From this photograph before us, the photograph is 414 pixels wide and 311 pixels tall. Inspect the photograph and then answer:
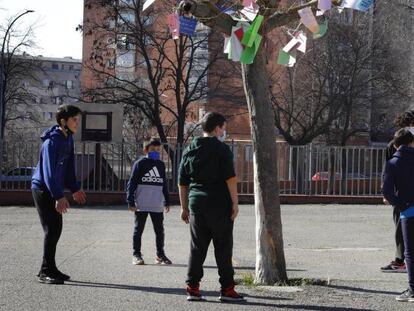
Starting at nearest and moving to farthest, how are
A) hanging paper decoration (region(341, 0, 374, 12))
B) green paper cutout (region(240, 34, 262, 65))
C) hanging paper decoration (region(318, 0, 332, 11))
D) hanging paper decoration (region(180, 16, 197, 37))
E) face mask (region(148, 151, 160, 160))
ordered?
hanging paper decoration (region(318, 0, 332, 11)) → hanging paper decoration (region(341, 0, 374, 12)) → green paper cutout (region(240, 34, 262, 65)) → hanging paper decoration (region(180, 16, 197, 37)) → face mask (region(148, 151, 160, 160))

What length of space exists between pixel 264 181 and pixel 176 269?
6.59ft

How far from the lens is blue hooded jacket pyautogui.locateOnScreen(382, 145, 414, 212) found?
6.91 metres

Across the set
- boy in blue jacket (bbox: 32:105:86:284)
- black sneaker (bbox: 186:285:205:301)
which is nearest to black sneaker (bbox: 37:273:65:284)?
boy in blue jacket (bbox: 32:105:86:284)

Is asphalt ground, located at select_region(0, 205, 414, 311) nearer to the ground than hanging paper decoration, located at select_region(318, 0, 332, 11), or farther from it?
nearer to the ground

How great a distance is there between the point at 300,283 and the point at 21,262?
12.2 ft

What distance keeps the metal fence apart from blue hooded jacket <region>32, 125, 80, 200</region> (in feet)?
42.7

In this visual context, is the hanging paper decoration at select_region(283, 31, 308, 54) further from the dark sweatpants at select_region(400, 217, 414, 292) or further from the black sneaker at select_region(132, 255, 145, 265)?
the black sneaker at select_region(132, 255, 145, 265)

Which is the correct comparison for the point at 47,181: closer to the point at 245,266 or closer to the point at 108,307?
the point at 108,307

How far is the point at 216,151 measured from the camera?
21.3ft

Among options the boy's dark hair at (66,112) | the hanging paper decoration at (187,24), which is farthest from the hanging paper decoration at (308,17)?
the boy's dark hair at (66,112)

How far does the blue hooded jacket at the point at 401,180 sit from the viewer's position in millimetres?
6906

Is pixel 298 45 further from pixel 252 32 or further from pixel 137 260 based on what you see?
pixel 137 260

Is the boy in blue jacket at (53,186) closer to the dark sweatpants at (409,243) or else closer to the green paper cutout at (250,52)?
the green paper cutout at (250,52)

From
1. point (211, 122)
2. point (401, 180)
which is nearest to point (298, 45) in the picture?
point (211, 122)
